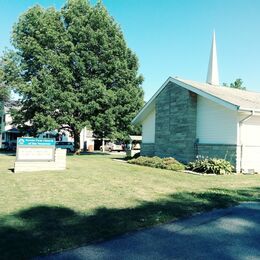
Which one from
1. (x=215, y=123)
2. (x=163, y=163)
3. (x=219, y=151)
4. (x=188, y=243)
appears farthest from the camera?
(x=163, y=163)

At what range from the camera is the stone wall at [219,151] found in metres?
16.2

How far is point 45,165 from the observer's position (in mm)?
15047

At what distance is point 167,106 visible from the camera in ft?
70.0

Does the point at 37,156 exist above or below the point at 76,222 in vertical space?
above

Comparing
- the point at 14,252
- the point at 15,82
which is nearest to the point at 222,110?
the point at 14,252

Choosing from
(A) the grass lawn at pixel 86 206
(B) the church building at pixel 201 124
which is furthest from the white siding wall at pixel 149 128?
(A) the grass lawn at pixel 86 206

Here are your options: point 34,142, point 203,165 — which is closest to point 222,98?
point 203,165

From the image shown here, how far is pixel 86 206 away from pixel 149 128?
17.4 m

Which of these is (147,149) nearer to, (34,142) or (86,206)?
(34,142)

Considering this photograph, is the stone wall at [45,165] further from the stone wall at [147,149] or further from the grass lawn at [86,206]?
the stone wall at [147,149]

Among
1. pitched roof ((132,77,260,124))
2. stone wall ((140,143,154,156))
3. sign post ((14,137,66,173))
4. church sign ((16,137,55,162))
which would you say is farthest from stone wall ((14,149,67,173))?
stone wall ((140,143,154,156))

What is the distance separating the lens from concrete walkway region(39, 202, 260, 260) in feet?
14.2

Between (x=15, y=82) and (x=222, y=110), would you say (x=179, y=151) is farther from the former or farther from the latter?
(x=15, y=82)

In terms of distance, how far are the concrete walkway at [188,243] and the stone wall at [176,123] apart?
13058 mm
